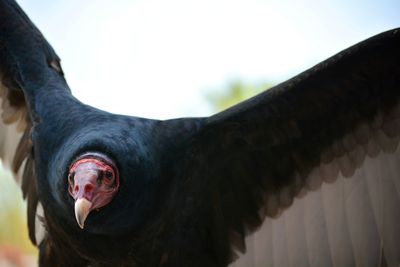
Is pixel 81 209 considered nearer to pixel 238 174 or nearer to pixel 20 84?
pixel 238 174

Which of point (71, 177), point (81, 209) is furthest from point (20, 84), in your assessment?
point (81, 209)

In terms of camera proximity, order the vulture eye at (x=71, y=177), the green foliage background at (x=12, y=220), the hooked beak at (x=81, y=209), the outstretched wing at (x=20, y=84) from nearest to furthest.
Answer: the hooked beak at (x=81, y=209) < the vulture eye at (x=71, y=177) < the outstretched wing at (x=20, y=84) < the green foliage background at (x=12, y=220)

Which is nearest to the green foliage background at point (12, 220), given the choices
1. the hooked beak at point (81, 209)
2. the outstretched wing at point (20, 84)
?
the outstretched wing at point (20, 84)

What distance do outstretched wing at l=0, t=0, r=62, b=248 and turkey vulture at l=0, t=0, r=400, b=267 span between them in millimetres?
36

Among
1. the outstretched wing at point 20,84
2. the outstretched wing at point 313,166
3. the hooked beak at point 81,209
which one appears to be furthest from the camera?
the outstretched wing at point 20,84

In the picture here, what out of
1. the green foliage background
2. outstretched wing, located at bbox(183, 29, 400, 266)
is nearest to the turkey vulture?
outstretched wing, located at bbox(183, 29, 400, 266)

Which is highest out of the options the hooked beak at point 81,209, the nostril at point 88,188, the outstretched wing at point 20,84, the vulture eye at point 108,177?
the outstretched wing at point 20,84

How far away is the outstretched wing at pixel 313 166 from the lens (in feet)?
13.2

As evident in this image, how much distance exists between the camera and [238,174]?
4250mm

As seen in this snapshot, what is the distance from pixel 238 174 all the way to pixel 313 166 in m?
0.40

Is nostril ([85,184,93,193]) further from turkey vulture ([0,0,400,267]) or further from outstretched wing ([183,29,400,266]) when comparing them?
outstretched wing ([183,29,400,266])

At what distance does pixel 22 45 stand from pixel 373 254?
230 cm

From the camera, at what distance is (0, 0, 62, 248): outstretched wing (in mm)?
4613

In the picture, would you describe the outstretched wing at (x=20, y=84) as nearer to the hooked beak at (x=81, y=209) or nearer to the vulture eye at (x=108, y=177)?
the vulture eye at (x=108, y=177)
